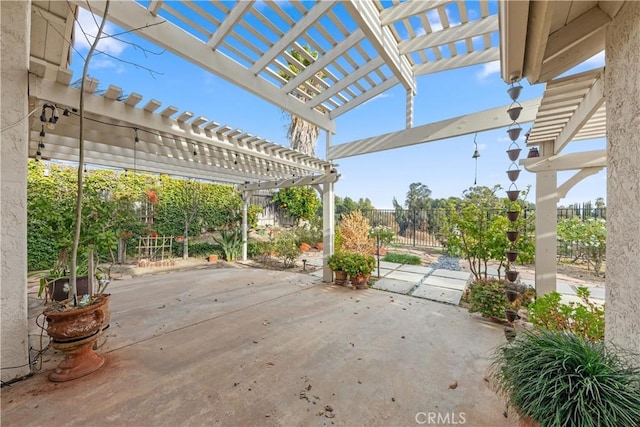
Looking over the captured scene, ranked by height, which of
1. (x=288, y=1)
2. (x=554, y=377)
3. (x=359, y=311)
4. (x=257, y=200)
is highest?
(x=288, y=1)

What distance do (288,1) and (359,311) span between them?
13.9 feet

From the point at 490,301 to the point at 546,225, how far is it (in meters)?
1.28

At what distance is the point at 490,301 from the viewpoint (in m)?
3.57

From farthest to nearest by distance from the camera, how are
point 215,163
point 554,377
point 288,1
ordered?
point 215,163, point 288,1, point 554,377

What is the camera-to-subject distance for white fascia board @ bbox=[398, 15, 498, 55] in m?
3.03

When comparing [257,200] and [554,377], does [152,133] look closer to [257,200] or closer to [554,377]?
[554,377]

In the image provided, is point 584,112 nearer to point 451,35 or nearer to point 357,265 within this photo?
point 451,35

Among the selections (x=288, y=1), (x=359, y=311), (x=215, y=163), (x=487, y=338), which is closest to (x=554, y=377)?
(x=487, y=338)

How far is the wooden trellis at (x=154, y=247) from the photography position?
7.52 meters

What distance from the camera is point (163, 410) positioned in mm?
1865

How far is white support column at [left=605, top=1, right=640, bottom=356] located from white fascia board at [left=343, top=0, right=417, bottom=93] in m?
2.05

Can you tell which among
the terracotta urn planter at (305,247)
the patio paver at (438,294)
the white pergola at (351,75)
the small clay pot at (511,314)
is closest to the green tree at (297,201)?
the terracotta urn planter at (305,247)

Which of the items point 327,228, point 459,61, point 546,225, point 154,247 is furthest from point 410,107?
point 154,247

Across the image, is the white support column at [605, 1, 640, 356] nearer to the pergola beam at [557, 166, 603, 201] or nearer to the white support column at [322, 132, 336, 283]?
the pergola beam at [557, 166, 603, 201]
